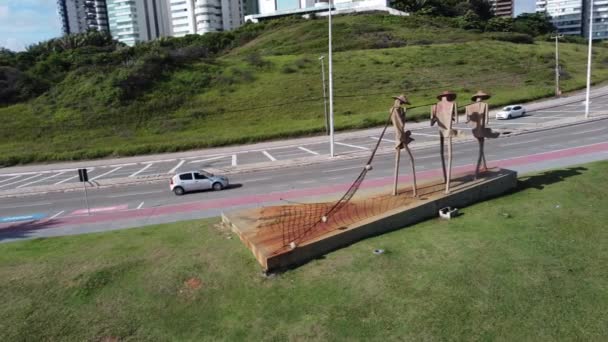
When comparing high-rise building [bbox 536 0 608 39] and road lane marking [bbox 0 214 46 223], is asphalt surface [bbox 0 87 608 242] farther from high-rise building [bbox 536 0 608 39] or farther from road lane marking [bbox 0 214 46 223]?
high-rise building [bbox 536 0 608 39]

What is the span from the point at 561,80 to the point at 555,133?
37.3 meters

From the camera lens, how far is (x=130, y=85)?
57.4m

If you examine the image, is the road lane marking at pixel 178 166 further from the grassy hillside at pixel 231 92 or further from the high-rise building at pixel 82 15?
the high-rise building at pixel 82 15

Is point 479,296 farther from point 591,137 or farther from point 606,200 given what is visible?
point 591,137

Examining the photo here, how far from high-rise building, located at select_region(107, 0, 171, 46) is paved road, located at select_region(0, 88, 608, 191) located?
11583 cm

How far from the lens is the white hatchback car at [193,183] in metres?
24.6

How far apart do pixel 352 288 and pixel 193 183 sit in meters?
17.2

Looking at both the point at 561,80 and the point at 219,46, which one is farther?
the point at 219,46

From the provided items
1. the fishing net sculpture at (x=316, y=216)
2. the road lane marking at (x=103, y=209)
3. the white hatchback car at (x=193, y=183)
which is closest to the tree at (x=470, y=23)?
the white hatchback car at (x=193, y=183)

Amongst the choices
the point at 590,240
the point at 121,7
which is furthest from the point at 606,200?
the point at 121,7

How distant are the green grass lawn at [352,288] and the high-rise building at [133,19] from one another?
14590cm

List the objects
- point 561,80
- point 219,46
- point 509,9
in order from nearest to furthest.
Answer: point 561,80 → point 219,46 → point 509,9

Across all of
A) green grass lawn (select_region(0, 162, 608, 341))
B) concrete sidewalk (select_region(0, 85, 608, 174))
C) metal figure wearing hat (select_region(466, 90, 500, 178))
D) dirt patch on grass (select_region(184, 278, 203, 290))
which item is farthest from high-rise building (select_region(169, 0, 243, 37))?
dirt patch on grass (select_region(184, 278, 203, 290))

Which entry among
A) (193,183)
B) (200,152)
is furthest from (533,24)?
(193,183)
